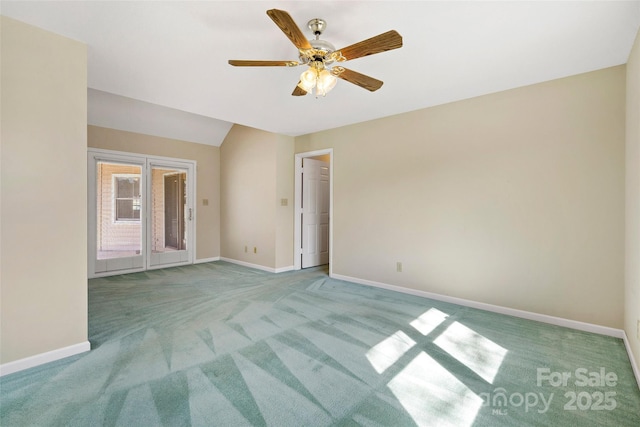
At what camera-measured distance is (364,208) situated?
443 cm

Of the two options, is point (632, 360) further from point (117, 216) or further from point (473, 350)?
point (117, 216)

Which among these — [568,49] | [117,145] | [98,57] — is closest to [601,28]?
[568,49]

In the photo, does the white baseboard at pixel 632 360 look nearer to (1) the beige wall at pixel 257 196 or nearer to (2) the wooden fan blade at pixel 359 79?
(2) the wooden fan blade at pixel 359 79

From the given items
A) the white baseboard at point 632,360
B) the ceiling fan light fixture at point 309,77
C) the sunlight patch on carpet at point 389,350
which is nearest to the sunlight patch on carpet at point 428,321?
the sunlight patch on carpet at point 389,350

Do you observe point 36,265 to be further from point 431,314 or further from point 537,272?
point 537,272

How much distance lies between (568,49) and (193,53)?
3115 millimetres

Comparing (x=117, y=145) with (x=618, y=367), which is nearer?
(x=618, y=367)

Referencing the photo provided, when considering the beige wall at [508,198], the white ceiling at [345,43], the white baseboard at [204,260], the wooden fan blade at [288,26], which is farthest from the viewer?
the white baseboard at [204,260]

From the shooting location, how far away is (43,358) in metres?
2.16

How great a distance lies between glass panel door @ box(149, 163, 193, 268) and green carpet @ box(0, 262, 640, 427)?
2274 mm

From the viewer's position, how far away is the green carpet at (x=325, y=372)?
163cm

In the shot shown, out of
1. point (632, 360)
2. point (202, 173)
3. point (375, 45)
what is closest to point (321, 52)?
point (375, 45)

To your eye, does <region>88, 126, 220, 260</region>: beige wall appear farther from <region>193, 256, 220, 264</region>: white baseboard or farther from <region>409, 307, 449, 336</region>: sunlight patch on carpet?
<region>409, 307, 449, 336</region>: sunlight patch on carpet

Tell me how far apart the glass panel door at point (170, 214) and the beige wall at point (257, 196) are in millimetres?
751
